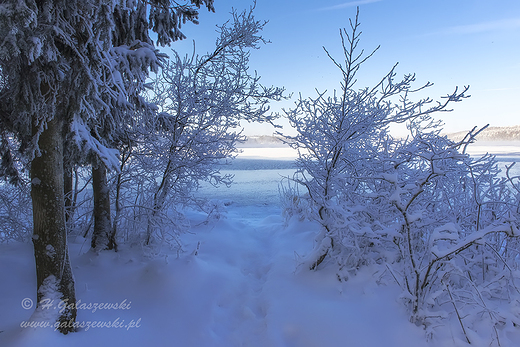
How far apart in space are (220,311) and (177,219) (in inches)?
81.2

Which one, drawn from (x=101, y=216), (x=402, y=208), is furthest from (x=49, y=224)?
(x=402, y=208)

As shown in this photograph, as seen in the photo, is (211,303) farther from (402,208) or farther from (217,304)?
(402,208)

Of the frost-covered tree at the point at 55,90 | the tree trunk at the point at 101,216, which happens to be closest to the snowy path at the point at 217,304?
the tree trunk at the point at 101,216

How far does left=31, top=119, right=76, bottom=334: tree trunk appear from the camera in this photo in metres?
2.84

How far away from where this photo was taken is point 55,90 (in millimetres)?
2635

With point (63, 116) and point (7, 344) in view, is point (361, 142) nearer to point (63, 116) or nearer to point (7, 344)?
point (63, 116)

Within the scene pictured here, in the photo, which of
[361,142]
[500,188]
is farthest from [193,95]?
[500,188]

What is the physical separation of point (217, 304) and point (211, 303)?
0.36 ft

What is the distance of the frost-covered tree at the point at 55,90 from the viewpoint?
2365 mm

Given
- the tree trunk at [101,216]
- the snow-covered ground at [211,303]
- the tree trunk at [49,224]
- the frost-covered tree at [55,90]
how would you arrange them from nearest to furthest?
the frost-covered tree at [55,90] → the tree trunk at [49,224] → the snow-covered ground at [211,303] → the tree trunk at [101,216]

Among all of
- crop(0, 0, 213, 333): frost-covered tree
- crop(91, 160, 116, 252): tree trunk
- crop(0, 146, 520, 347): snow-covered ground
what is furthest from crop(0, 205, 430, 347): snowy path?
crop(0, 0, 213, 333): frost-covered tree

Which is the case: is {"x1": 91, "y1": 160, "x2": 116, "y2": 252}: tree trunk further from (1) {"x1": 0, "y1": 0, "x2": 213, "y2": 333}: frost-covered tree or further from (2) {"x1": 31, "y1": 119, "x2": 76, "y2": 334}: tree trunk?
(2) {"x1": 31, "y1": 119, "x2": 76, "y2": 334}: tree trunk

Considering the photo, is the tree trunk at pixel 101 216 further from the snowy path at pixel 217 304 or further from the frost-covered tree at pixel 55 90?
the frost-covered tree at pixel 55 90

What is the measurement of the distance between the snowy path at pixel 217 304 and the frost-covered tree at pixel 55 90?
28.2 inches
